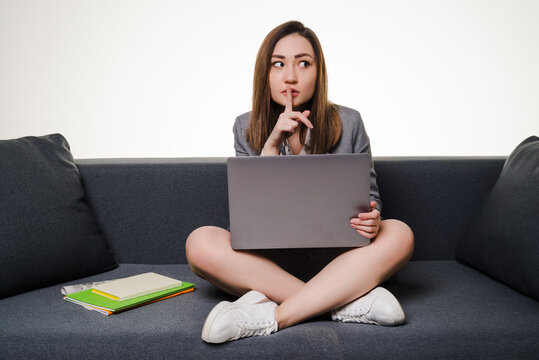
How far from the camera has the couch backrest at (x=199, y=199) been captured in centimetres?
185

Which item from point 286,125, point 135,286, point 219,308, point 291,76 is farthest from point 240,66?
point 219,308

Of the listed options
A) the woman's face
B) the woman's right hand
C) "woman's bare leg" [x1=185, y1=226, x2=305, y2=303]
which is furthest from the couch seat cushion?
the woman's face

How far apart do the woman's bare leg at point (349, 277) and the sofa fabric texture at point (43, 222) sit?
0.74m

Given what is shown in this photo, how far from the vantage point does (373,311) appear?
123 cm

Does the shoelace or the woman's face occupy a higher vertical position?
the woman's face

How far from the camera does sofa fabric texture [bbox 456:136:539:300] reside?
1.41m

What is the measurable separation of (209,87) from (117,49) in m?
0.53

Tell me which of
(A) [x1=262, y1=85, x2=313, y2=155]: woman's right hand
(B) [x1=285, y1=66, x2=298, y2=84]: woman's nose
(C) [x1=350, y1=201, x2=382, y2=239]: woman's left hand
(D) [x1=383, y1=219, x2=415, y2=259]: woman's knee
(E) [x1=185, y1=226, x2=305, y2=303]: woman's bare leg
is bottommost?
(E) [x1=185, y1=226, x2=305, y2=303]: woman's bare leg

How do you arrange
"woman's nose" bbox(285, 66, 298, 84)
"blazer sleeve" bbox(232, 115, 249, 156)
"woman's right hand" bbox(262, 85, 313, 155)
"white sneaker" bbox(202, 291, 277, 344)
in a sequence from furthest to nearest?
"blazer sleeve" bbox(232, 115, 249, 156), "woman's nose" bbox(285, 66, 298, 84), "woman's right hand" bbox(262, 85, 313, 155), "white sneaker" bbox(202, 291, 277, 344)

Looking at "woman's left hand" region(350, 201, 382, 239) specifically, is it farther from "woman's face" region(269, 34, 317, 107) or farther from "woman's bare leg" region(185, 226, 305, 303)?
"woman's face" region(269, 34, 317, 107)

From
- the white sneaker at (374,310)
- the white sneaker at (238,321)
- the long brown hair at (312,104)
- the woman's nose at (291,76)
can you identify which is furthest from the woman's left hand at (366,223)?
the woman's nose at (291,76)

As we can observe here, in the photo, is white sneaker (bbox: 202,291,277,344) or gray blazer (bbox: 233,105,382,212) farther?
gray blazer (bbox: 233,105,382,212)

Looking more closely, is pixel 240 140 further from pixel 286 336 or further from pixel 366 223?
pixel 286 336

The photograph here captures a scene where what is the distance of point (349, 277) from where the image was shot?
4.18ft
